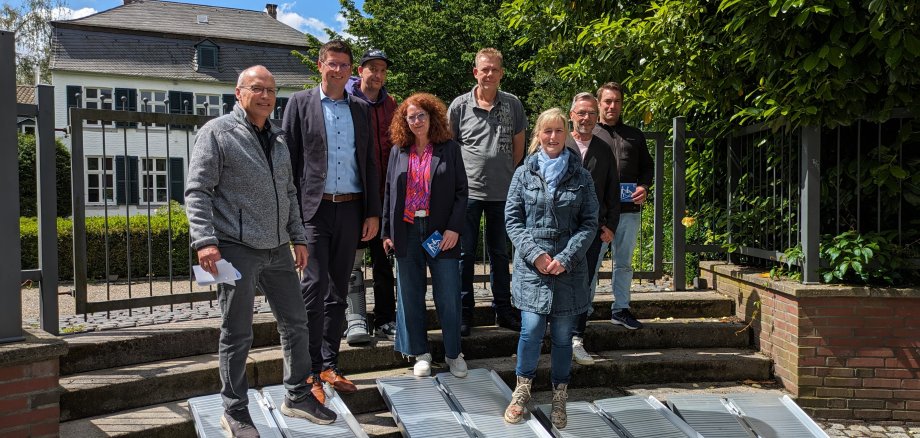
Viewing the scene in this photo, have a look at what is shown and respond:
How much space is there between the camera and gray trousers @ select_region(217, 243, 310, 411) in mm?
3514

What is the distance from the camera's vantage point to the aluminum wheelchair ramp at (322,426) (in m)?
3.85

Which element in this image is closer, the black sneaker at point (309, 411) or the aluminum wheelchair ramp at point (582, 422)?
the black sneaker at point (309, 411)

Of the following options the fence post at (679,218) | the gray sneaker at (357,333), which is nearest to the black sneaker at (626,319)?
the fence post at (679,218)

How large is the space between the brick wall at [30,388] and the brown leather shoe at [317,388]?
1271mm

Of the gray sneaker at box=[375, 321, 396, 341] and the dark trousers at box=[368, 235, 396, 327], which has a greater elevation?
the dark trousers at box=[368, 235, 396, 327]

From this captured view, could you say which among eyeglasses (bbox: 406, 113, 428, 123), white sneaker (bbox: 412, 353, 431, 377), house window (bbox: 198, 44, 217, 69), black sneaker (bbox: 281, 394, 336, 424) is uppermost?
house window (bbox: 198, 44, 217, 69)

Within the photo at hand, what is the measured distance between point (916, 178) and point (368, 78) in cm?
387

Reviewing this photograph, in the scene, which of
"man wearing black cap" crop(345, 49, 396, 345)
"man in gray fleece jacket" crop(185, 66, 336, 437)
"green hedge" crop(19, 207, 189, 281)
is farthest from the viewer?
"green hedge" crop(19, 207, 189, 281)

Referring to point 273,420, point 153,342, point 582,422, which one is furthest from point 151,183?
point 582,422

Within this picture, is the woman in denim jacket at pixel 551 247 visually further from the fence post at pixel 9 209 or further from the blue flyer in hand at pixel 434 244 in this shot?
the fence post at pixel 9 209

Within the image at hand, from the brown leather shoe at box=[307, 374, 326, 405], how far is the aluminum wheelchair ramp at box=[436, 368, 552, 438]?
2.69ft

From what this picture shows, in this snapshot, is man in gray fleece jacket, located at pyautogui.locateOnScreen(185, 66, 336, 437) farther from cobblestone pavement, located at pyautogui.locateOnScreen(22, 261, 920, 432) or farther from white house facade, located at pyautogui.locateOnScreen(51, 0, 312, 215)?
white house facade, located at pyautogui.locateOnScreen(51, 0, 312, 215)

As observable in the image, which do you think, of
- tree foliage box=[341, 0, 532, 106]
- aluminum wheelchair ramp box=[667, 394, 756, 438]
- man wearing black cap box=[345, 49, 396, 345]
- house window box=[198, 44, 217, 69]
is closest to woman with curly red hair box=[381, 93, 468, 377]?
man wearing black cap box=[345, 49, 396, 345]

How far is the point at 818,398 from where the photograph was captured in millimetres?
5059
